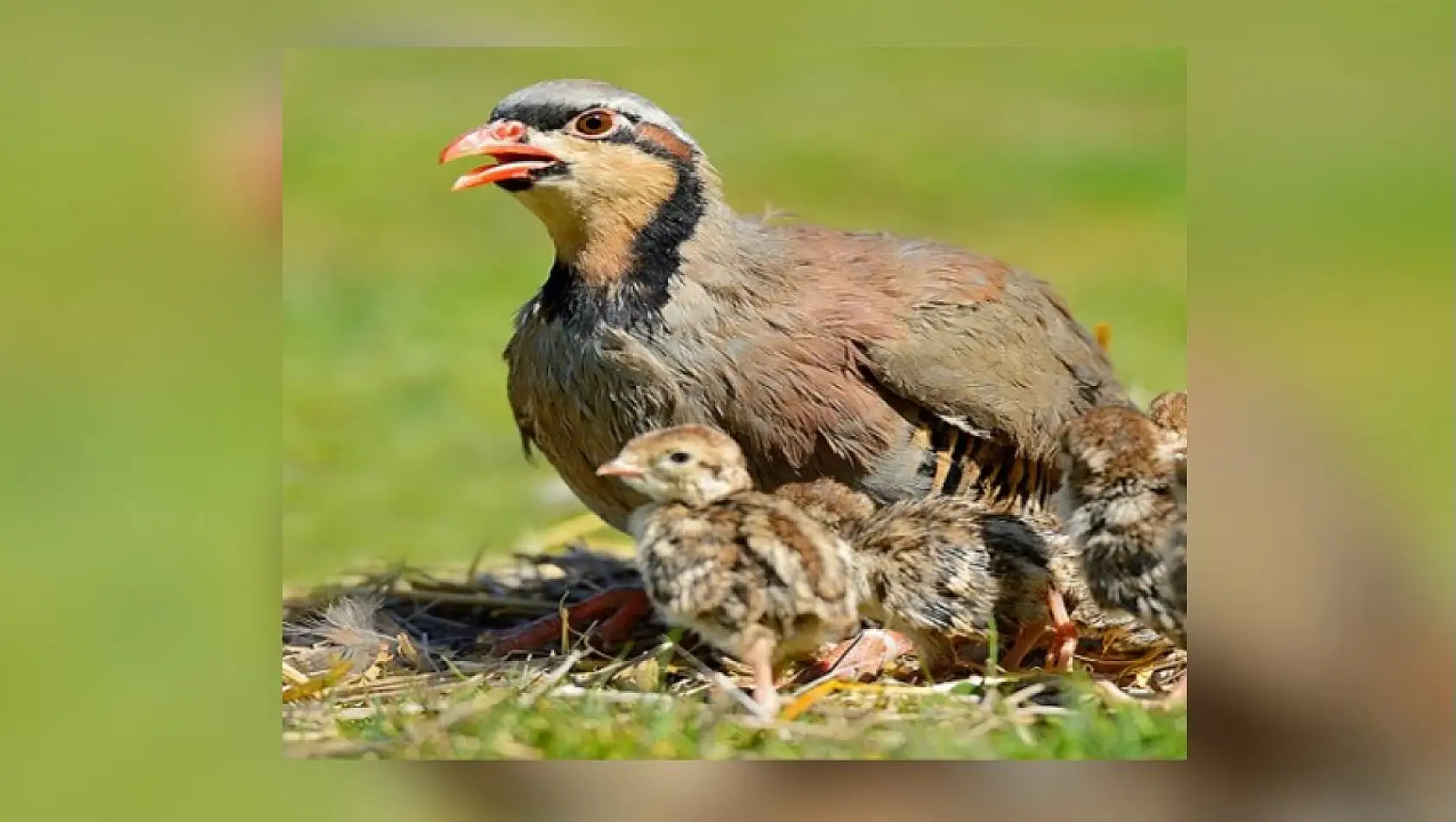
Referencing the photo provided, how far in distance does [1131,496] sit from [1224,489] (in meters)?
0.26

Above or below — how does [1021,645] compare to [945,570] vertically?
below

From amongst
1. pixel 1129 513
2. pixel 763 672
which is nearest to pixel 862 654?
pixel 763 672

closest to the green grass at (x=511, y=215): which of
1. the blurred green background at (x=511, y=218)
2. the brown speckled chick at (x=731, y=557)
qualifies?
the blurred green background at (x=511, y=218)

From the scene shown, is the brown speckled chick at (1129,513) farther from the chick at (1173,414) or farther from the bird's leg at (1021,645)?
the bird's leg at (1021,645)

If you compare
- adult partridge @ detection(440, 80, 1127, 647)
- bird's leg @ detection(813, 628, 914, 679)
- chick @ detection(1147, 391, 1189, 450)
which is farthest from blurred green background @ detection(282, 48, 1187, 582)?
bird's leg @ detection(813, 628, 914, 679)

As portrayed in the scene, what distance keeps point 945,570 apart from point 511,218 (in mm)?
4518

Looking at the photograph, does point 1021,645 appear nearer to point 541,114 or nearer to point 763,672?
point 763,672

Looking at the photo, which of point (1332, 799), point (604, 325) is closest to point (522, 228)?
point (604, 325)

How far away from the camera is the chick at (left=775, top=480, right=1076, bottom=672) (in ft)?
12.8

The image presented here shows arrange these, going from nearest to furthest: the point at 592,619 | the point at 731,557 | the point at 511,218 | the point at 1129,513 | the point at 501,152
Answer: the point at 731,557 → the point at 1129,513 → the point at 501,152 → the point at 592,619 → the point at 511,218

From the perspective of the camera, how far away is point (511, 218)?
26.2 feet

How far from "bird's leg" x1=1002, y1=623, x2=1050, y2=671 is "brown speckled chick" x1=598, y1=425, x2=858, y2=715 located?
51 cm

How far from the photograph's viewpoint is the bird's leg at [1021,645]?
411cm

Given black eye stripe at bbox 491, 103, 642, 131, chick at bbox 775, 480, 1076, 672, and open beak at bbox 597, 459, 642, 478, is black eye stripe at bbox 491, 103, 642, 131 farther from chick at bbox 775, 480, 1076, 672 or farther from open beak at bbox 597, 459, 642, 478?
chick at bbox 775, 480, 1076, 672
